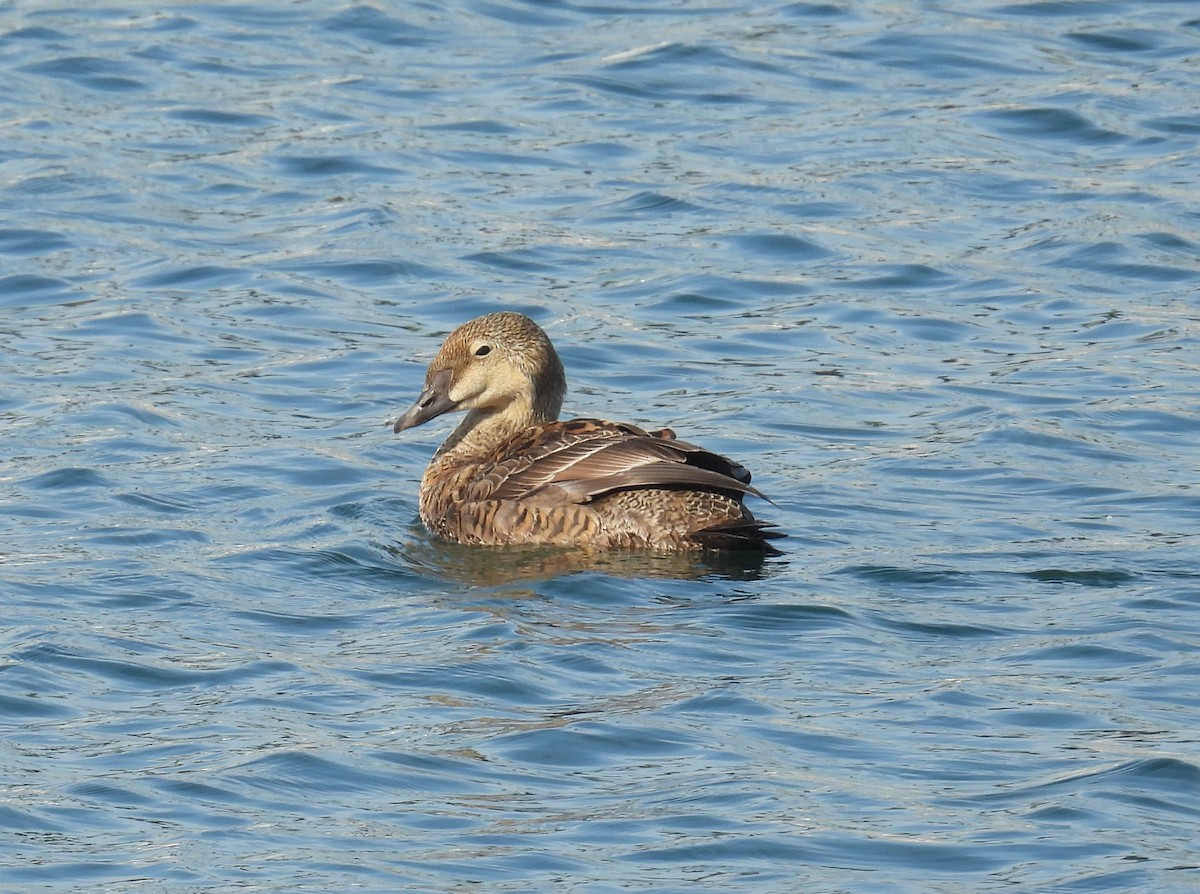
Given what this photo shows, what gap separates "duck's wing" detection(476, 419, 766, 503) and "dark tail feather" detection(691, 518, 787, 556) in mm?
141

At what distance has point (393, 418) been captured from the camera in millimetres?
10789

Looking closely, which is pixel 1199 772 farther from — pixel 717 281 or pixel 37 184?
pixel 37 184

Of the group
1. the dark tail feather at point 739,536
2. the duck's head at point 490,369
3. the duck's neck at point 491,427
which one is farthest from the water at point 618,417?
the duck's head at point 490,369

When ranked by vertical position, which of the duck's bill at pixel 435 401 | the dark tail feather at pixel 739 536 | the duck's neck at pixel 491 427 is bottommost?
the dark tail feather at pixel 739 536

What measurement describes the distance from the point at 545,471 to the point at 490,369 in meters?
0.90

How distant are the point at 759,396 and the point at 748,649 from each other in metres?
3.80

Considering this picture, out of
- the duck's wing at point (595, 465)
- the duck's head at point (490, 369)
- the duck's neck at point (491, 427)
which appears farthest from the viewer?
the duck's neck at point (491, 427)

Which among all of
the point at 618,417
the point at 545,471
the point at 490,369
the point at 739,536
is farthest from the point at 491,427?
the point at 739,536

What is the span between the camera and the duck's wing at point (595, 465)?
359 inches

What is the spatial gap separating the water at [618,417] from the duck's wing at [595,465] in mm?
358

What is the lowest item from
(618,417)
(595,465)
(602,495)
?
(618,417)

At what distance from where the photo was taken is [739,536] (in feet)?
30.5

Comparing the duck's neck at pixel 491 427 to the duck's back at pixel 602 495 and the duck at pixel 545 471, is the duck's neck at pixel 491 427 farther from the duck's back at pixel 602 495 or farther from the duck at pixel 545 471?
the duck's back at pixel 602 495

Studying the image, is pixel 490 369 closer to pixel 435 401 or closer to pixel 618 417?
pixel 435 401
